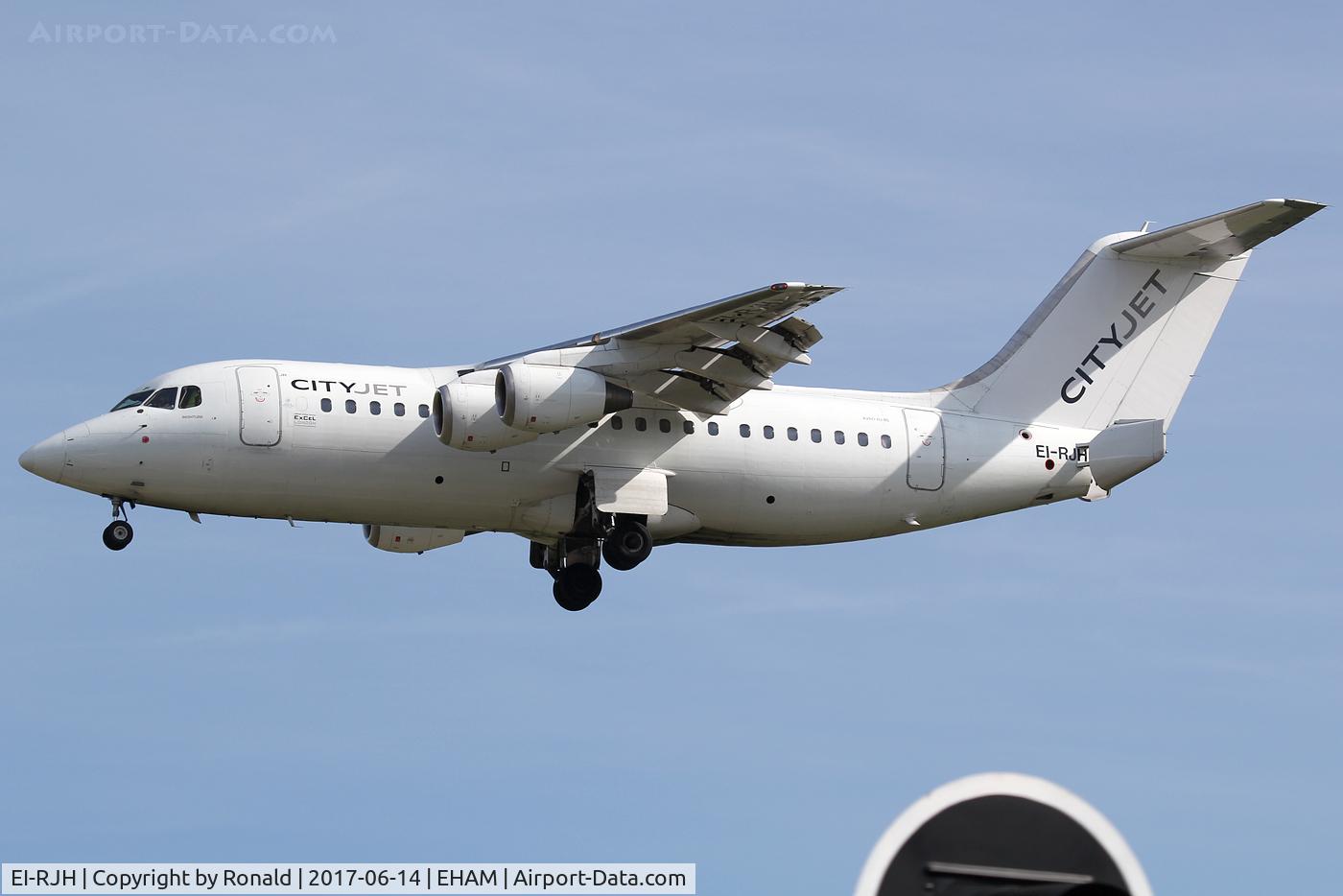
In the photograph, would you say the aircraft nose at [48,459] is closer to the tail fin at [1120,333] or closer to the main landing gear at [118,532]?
the main landing gear at [118,532]

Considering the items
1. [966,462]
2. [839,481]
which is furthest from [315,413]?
[966,462]

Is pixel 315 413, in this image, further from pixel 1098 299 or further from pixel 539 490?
pixel 1098 299

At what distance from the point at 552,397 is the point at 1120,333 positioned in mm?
7282

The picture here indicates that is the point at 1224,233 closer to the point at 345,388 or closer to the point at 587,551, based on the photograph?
the point at 587,551

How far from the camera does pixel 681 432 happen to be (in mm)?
18188

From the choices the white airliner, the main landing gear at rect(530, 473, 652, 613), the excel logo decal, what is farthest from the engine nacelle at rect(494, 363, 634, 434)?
the excel logo decal

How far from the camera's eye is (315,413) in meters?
17.0

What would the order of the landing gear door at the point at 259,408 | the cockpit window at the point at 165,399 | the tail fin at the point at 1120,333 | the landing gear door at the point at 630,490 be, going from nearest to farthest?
the landing gear door at the point at 259,408 → the cockpit window at the point at 165,399 → the landing gear door at the point at 630,490 → the tail fin at the point at 1120,333

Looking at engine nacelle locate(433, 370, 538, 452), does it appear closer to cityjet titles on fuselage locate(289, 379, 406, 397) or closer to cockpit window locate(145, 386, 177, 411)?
cityjet titles on fuselage locate(289, 379, 406, 397)

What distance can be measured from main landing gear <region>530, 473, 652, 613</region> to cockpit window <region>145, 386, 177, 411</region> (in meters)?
3.96

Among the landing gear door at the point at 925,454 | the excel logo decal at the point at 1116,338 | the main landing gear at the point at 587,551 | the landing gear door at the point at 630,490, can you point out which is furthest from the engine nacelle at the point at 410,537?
the excel logo decal at the point at 1116,338

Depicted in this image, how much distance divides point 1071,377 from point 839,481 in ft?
11.1

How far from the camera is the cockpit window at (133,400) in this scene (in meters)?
17.2

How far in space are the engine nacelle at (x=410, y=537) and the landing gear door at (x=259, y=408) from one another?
3.11 metres
